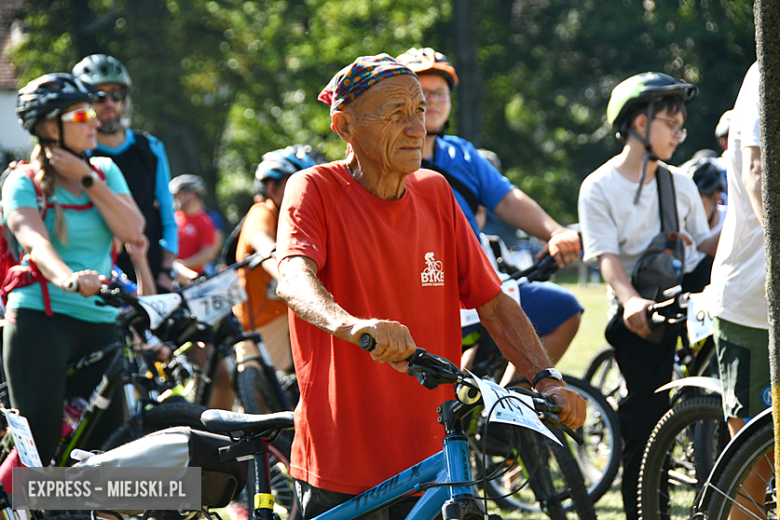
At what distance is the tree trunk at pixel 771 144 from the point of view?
7.13 feet

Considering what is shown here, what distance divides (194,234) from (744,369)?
855cm

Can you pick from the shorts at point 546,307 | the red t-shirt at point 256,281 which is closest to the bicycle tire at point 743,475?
the shorts at point 546,307

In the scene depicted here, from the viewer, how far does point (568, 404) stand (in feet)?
8.09

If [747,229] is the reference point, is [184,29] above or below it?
above

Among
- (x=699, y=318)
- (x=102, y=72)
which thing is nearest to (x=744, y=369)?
(x=699, y=318)

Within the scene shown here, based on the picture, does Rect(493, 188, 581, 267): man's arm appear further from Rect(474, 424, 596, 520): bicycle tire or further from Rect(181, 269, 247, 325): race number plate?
Rect(181, 269, 247, 325): race number plate

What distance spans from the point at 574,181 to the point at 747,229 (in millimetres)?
29953

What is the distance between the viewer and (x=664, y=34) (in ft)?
95.8

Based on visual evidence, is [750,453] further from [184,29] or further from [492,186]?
[184,29]

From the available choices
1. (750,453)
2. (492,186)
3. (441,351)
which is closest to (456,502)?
(441,351)

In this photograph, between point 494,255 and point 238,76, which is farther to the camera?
point 238,76

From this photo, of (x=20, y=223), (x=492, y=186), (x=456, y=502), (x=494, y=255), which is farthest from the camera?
(x=494, y=255)

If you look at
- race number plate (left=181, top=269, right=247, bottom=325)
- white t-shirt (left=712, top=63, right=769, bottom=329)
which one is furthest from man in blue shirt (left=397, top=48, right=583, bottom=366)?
race number plate (left=181, top=269, right=247, bottom=325)

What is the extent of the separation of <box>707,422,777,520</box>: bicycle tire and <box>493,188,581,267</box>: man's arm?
1.13 metres
